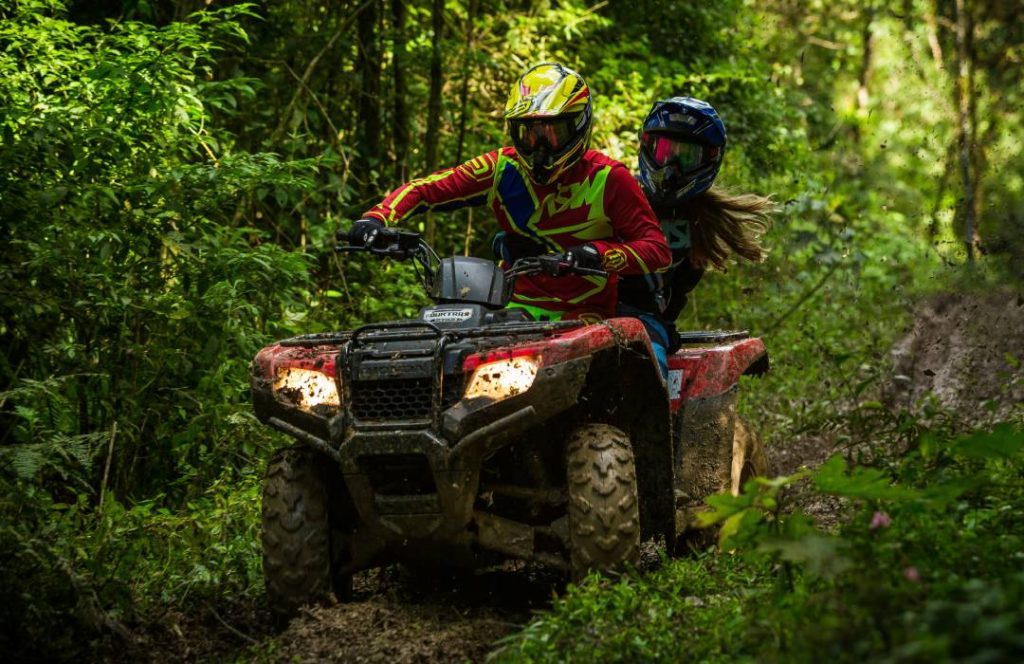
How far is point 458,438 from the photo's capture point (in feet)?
15.1

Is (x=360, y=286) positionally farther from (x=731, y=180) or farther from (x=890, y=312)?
(x=890, y=312)

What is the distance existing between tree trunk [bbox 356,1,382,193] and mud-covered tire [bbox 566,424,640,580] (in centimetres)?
762

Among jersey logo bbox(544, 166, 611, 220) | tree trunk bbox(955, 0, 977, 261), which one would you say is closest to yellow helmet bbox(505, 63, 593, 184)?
jersey logo bbox(544, 166, 611, 220)

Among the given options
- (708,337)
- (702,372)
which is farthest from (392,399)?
(708,337)

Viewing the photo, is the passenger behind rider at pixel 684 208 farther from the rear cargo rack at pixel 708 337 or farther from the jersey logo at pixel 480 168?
the jersey logo at pixel 480 168

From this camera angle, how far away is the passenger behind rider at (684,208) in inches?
263

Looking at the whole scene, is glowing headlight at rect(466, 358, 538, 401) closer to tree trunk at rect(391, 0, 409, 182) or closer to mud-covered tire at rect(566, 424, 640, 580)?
mud-covered tire at rect(566, 424, 640, 580)

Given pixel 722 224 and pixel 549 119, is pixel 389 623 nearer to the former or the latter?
pixel 549 119

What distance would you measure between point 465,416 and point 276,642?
114 cm

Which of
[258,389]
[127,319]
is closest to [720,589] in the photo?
[258,389]

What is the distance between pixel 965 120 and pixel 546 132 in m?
12.5

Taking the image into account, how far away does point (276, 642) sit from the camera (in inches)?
186

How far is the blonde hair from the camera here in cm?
721

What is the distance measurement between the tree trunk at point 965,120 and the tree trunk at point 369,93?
5.61m
